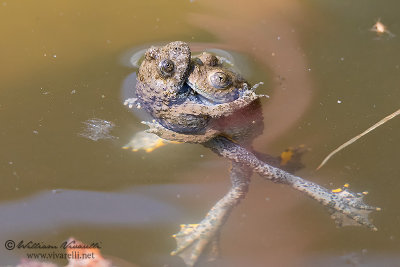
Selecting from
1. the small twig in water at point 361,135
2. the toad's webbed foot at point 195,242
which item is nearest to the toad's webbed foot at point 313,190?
the small twig in water at point 361,135

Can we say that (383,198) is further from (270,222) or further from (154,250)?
(154,250)

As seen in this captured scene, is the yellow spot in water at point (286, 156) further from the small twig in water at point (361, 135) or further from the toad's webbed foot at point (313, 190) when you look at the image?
the small twig in water at point (361, 135)

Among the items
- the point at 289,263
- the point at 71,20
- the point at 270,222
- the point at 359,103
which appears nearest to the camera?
the point at 289,263

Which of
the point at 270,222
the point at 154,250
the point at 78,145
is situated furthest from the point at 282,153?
the point at 78,145

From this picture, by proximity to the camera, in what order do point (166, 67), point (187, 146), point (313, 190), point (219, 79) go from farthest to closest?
point (187, 146)
point (313, 190)
point (219, 79)
point (166, 67)

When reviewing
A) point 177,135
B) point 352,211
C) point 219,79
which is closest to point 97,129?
point 177,135

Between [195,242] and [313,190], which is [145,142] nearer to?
[195,242]
